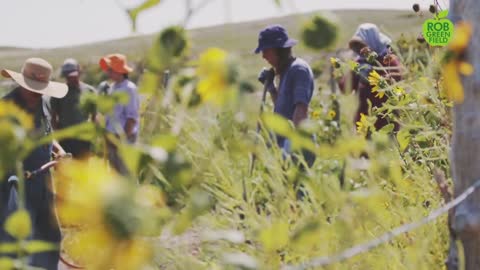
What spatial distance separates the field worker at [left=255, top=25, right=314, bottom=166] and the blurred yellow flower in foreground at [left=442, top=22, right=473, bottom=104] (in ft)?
9.14

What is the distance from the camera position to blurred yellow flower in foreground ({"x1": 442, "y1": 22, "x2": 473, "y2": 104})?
1.60m

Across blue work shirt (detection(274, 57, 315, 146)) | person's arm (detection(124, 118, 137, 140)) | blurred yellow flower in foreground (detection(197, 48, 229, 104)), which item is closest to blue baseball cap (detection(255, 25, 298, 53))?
blue work shirt (detection(274, 57, 315, 146))

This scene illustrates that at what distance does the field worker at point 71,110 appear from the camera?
738cm

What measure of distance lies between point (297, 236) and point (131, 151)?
0.85 ft

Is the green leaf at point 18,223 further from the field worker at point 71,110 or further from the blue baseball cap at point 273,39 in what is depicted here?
the field worker at point 71,110

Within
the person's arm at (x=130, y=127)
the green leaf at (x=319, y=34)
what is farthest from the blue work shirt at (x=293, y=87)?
the green leaf at (x=319, y=34)

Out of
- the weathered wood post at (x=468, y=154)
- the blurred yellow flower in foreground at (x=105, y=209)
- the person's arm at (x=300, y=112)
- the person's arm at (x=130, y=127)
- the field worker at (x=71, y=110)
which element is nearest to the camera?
the blurred yellow flower in foreground at (x=105, y=209)

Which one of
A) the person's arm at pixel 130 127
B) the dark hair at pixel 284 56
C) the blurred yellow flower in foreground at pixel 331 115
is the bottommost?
the blurred yellow flower in foreground at pixel 331 115

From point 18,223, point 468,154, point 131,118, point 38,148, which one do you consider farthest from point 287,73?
point 18,223

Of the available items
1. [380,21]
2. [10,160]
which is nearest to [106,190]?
[10,160]

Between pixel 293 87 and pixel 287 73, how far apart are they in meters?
0.08

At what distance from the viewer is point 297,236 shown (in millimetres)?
1109

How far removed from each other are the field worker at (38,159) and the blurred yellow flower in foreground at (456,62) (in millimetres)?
2848

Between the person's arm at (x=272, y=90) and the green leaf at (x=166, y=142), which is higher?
the green leaf at (x=166, y=142)
